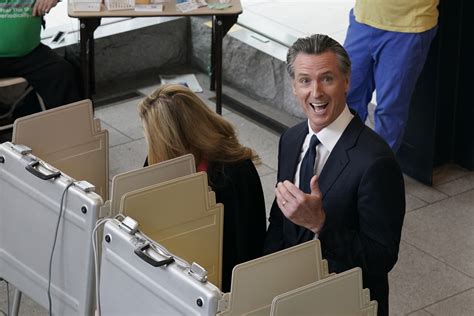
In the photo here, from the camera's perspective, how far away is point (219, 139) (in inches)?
150

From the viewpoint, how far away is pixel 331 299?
2973mm

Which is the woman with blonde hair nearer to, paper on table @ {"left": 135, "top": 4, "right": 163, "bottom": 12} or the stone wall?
paper on table @ {"left": 135, "top": 4, "right": 163, "bottom": 12}

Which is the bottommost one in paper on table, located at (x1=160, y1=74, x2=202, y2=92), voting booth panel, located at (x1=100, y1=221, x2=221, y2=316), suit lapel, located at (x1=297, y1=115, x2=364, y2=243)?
paper on table, located at (x1=160, y1=74, x2=202, y2=92)

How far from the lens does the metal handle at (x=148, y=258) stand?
3.06m

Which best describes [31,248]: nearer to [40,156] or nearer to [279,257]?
[40,156]

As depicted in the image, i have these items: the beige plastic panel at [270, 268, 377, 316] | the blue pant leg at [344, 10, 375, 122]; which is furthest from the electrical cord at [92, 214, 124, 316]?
the blue pant leg at [344, 10, 375, 122]

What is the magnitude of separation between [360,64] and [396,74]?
0.21 m

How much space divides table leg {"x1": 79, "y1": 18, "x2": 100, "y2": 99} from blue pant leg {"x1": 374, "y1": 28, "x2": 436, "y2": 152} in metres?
1.65

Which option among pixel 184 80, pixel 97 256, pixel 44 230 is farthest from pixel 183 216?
pixel 184 80

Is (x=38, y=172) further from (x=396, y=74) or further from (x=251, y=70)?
(x=251, y=70)

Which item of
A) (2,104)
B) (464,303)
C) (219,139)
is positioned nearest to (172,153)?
(219,139)

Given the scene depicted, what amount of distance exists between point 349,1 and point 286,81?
1.14m

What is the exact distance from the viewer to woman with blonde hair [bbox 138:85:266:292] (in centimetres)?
376

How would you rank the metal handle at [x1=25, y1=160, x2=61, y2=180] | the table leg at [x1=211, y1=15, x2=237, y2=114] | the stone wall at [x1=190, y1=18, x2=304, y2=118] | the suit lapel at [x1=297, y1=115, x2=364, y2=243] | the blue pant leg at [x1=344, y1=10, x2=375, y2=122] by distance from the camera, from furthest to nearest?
the stone wall at [x1=190, y1=18, x2=304, y2=118] → the table leg at [x1=211, y1=15, x2=237, y2=114] → the blue pant leg at [x1=344, y1=10, x2=375, y2=122] → the metal handle at [x1=25, y1=160, x2=61, y2=180] → the suit lapel at [x1=297, y1=115, x2=364, y2=243]
